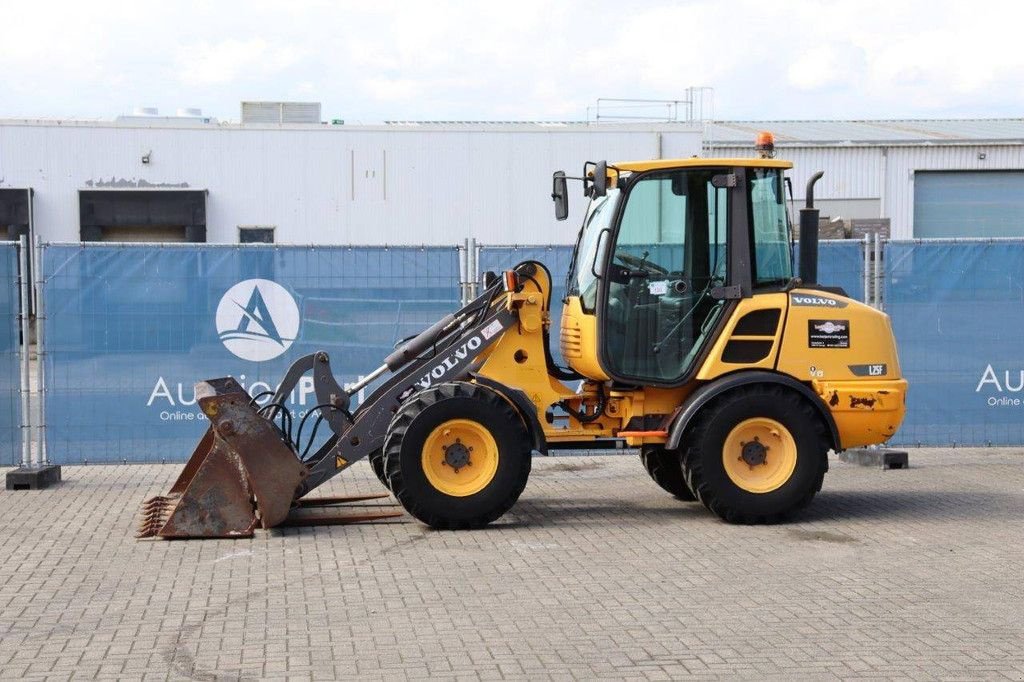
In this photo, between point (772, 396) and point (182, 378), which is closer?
point (772, 396)

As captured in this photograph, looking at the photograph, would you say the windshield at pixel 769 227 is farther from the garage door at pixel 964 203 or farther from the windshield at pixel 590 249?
the garage door at pixel 964 203

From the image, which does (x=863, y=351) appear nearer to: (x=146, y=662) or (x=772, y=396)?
(x=772, y=396)

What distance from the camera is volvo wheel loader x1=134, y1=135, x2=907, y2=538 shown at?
9703 millimetres

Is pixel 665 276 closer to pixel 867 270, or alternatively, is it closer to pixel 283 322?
pixel 867 270

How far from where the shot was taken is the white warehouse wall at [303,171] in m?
31.2

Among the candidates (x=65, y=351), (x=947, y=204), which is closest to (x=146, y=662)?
(x=65, y=351)

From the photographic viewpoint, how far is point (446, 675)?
241 inches

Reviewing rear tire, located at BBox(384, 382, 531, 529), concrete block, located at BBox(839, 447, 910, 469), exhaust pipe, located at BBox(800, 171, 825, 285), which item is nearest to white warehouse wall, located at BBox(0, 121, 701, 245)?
concrete block, located at BBox(839, 447, 910, 469)

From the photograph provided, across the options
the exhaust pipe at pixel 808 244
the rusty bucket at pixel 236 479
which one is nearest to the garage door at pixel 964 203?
the exhaust pipe at pixel 808 244

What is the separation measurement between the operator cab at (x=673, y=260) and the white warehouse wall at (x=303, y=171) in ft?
69.0

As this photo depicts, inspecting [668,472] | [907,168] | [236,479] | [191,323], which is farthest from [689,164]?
[907,168]

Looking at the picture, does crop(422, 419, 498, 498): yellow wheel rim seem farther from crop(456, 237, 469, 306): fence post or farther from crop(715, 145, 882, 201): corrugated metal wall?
crop(715, 145, 882, 201): corrugated metal wall

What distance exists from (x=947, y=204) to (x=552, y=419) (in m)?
27.4

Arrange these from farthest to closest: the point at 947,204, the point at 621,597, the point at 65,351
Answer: the point at 947,204, the point at 65,351, the point at 621,597
